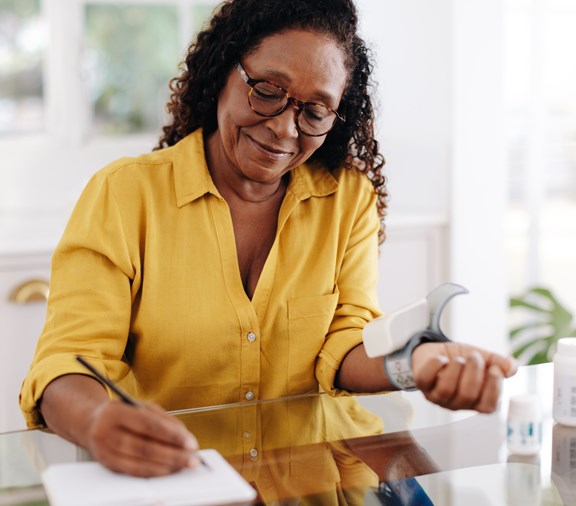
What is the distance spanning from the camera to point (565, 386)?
1.43 metres

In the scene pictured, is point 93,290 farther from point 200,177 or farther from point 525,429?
point 525,429

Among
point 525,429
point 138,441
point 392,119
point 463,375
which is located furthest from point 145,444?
point 392,119

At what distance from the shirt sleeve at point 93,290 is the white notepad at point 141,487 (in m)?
0.34

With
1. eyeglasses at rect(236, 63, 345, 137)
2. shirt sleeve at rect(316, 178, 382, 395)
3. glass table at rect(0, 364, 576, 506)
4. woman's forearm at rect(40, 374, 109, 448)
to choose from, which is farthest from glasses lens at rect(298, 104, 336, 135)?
woman's forearm at rect(40, 374, 109, 448)

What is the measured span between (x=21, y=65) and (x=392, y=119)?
126 cm

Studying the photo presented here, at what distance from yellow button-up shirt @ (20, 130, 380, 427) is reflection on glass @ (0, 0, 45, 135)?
1.52 m

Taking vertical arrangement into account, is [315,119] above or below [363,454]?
above

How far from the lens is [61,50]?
2.99 m

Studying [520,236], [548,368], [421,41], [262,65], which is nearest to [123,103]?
[421,41]

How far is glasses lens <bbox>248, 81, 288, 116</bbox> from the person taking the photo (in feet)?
4.91

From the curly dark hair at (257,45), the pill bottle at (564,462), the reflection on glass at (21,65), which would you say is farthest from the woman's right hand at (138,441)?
the reflection on glass at (21,65)

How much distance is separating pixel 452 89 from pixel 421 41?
201 millimetres

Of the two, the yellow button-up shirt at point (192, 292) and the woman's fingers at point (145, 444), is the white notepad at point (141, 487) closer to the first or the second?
the woman's fingers at point (145, 444)

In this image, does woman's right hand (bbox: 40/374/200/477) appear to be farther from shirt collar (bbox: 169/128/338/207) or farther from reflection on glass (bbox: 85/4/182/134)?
reflection on glass (bbox: 85/4/182/134)
